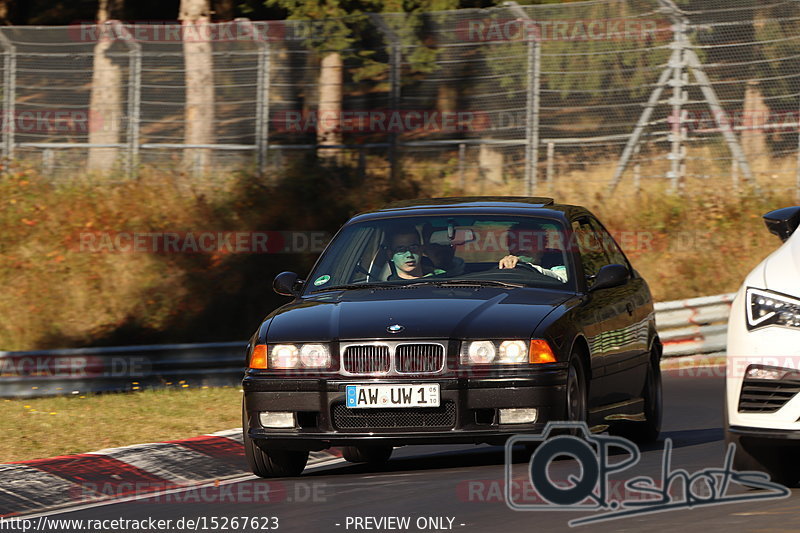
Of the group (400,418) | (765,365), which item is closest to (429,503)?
(400,418)

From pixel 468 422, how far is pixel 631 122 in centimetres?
1463

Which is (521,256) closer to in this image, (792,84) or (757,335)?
(757,335)

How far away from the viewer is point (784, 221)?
8.84m

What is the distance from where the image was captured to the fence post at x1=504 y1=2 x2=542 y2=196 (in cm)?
2303

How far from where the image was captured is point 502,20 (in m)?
23.2

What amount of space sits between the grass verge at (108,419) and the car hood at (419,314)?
2.55 metres

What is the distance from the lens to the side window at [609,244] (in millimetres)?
11625

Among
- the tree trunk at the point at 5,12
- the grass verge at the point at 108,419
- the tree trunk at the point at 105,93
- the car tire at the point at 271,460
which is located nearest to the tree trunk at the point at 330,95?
the tree trunk at the point at 105,93

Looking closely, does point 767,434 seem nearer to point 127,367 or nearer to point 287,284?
point 287,284

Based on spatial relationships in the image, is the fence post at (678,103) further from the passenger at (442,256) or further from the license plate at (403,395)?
the license plate at (403,395)

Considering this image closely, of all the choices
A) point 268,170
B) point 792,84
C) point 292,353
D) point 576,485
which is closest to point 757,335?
point 576,485

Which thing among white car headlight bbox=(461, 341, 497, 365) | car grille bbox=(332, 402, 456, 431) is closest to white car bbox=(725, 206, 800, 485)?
white car headlight bbox=(461, 341, 497, 365)

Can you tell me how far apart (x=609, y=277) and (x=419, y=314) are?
1520 mm

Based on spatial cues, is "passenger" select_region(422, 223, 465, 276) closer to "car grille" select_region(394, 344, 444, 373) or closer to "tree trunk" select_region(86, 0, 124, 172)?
"car grille" select_region(394, 344, 444, 373)
